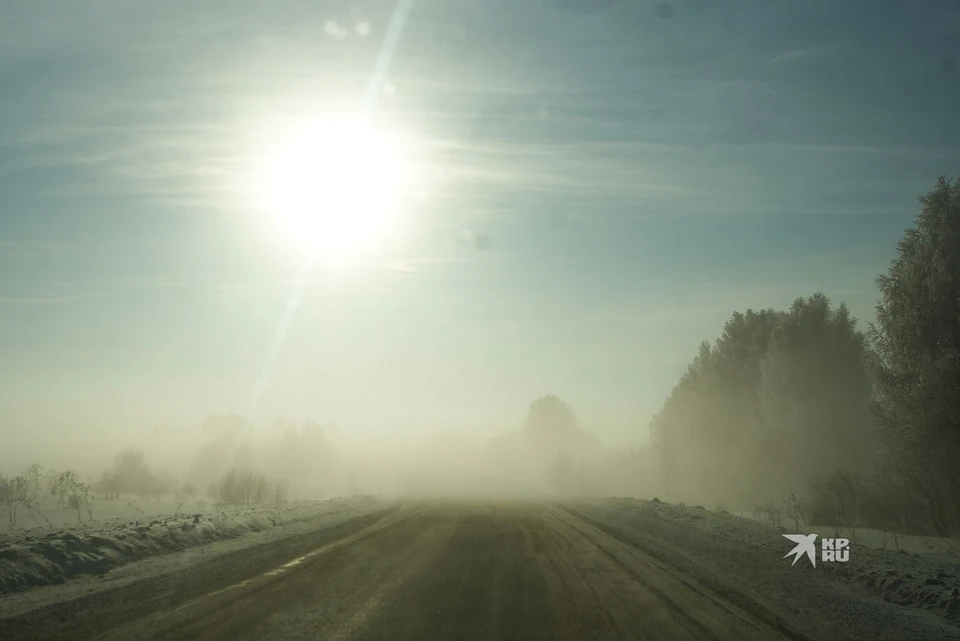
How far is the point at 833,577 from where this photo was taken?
11258 mm

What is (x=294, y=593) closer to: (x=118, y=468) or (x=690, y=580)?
(x=690, y=580)

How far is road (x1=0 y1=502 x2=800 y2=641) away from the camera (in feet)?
23.3

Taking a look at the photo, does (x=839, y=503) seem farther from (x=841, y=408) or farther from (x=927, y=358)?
(x=841, y=408)

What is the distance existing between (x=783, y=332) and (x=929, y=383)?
76.2ft

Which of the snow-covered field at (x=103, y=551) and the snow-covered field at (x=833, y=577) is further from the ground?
the snow-covered field at (x=833, y=577)

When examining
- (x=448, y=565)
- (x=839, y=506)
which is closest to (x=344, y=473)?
(x=839, y=506)

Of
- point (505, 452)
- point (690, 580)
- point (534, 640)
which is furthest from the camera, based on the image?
point (505, 452)

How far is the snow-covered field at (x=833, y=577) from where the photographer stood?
27.5ft

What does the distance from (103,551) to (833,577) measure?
14541 mm

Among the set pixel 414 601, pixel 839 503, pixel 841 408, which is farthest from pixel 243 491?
pixel 841 408

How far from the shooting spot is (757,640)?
22.7 ft

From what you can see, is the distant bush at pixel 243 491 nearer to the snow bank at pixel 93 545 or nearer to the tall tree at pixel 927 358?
the snow bank at pixel 93 545
